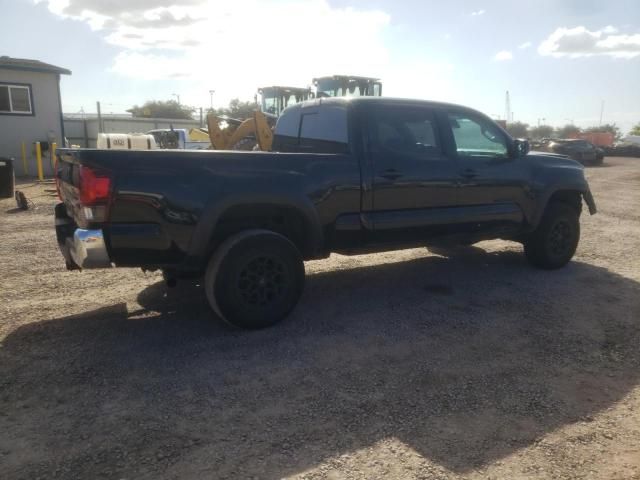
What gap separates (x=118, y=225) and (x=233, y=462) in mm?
1940

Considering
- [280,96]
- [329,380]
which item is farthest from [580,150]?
[329,380]

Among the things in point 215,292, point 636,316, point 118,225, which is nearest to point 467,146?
point 636,316

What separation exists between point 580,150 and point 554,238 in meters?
25.7

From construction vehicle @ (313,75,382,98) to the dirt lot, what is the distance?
11.9 metres

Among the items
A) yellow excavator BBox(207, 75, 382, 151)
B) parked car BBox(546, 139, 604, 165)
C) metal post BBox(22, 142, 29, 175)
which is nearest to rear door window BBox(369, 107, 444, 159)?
yellow excavator BBox(207, 75, 382, 151)

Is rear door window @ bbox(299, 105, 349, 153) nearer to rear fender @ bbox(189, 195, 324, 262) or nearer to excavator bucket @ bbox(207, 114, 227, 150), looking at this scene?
rear fender @ bbox(189, 195, 324, 262)

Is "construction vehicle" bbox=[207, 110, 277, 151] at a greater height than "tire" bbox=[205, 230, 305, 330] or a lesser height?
greater

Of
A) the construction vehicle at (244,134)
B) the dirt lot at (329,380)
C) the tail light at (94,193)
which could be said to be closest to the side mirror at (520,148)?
the dirt lot at (329,380)

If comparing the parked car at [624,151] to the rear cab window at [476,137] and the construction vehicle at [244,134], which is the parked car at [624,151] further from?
the rear cab window at [476,137]

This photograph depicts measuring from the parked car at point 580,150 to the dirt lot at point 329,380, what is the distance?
85.1 ft

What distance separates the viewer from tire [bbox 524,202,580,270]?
241 inches

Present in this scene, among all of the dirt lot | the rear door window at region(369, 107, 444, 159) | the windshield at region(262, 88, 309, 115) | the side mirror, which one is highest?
the windshield at region(262, 88, 309, 115)

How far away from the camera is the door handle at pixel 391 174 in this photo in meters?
4.71

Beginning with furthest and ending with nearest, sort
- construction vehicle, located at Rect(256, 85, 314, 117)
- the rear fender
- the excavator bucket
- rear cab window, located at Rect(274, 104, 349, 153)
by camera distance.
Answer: construction vehicle, located at Rect(256, 85, 314, 117) → the excavator bucket → rear cab window, located at Rect(274, 104, 349, 153) → the rear fender
